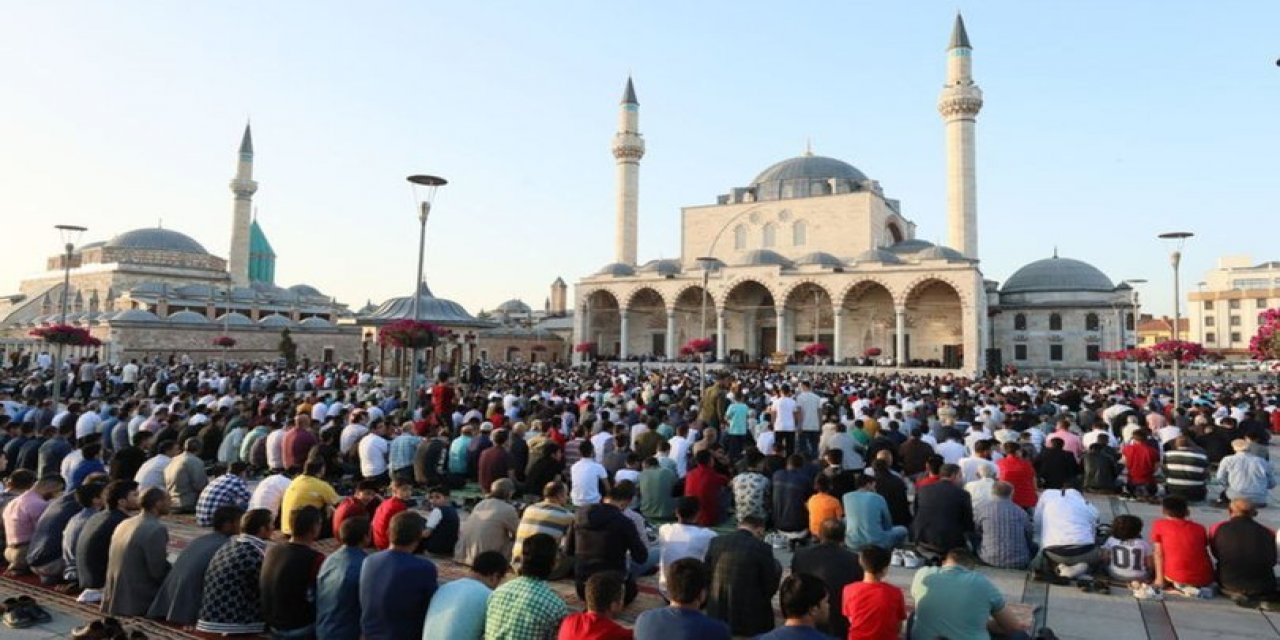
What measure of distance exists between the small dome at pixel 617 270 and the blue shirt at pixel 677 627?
1667 inches

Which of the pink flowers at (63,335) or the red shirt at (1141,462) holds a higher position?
the pink flowers at (63,335)

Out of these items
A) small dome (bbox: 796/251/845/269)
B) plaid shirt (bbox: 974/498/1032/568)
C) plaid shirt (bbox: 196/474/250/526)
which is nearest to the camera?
plaid shirt (bbox: 974/498/1032/568)

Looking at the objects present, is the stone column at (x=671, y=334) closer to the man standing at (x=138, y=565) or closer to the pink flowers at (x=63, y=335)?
the pink flowers at (x=63, y=335)

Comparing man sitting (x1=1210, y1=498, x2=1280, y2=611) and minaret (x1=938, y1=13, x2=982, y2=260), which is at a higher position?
minaret (x1=938, y1=13, x2=982, y2=260)

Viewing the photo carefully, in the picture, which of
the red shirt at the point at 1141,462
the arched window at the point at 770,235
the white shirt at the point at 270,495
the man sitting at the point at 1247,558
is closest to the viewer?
the man sitting at the point at 1247,558

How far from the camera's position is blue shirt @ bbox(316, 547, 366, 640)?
155 inches

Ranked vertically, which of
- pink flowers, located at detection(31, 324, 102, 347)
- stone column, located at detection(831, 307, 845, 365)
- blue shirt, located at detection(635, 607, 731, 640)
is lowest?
A: blue shirt, located at detection(635, 607, 731, 640)

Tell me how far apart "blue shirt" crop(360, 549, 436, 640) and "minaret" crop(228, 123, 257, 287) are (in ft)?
182

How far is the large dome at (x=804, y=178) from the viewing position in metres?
47.5

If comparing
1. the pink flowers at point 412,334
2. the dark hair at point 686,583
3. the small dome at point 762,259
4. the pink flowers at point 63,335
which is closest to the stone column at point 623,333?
the small dome at point 762,259

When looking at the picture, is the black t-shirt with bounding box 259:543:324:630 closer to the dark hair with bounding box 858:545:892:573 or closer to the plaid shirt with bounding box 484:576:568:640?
the plaid shirt with bounding box 484:576:568:640

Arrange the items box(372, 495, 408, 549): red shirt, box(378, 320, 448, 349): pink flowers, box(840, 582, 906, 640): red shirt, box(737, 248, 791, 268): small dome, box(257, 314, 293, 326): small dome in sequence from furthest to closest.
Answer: box(257, 314, 293, 326): small dome → box(737, 248, 791, 268): small dome → box(378, 320, 448, 349): pink flowers → box(372, 495, 408, 549): red shirt → box(840, 582, 906, 640): red shirt

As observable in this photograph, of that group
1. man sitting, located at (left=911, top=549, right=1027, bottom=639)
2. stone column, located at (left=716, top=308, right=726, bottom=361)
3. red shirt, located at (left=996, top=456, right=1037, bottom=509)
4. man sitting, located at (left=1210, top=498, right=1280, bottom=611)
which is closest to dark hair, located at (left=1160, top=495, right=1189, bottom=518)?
man sitting, located at (left=1210, top=498, right=1280, bottom=611)

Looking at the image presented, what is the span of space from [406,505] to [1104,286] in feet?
155
